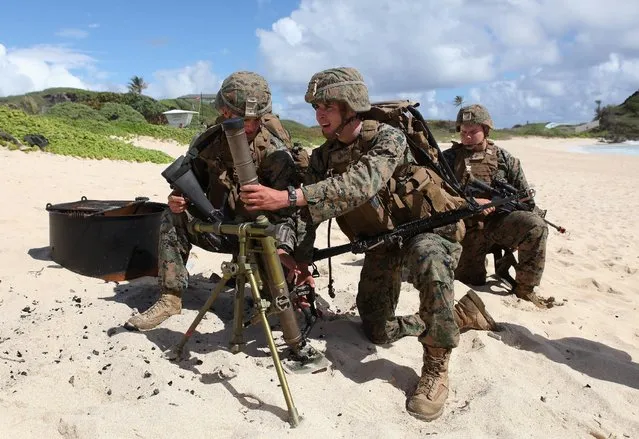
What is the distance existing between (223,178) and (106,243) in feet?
4.43

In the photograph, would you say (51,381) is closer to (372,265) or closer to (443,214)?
(372,265)

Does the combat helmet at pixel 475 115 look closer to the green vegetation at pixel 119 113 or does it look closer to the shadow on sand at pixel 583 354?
Answer: the shadow on sand at pixel 583 354

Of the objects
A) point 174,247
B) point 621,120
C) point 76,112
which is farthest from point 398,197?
point 621,120

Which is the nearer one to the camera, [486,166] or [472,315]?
[472,315]

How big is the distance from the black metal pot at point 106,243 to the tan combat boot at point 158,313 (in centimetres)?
90

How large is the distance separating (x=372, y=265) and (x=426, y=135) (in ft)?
3.20

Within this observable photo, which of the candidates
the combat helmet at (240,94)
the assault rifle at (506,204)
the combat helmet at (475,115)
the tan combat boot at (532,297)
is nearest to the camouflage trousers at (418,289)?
the combat helmet at (240,94)

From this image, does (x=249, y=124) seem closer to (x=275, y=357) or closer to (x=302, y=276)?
(x=302, y=276)

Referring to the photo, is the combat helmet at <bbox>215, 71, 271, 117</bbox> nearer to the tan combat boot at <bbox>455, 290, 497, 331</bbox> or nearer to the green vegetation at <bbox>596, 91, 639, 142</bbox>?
the tan combat boot at <bbox>455, 290, 497, 331</bbox>

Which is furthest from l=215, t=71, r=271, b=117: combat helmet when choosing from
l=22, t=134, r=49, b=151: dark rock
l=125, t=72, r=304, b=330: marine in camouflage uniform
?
l=22, t=134, r=49, b=151: dark rock

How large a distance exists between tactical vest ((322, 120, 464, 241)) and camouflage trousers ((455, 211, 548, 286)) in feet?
6.33

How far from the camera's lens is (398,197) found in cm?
379

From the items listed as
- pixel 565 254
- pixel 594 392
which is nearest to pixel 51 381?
pixel 594 392

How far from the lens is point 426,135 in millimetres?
3914
